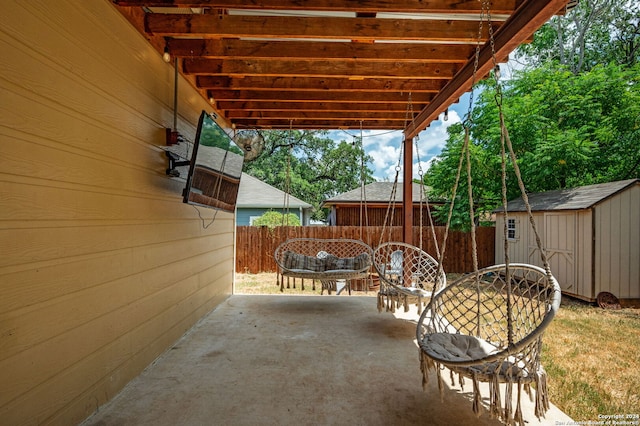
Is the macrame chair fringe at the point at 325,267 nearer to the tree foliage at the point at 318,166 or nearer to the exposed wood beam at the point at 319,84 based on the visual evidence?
the exposed wood beam at the point at 319,84

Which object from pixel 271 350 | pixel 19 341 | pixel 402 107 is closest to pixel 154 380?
pixel 271 350

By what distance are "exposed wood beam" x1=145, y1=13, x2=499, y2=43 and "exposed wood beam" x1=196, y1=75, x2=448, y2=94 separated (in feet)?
3.14

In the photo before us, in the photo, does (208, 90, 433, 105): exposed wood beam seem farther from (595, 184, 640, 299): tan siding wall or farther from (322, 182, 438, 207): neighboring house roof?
(322, 182, 438, 207): neighboring house roof

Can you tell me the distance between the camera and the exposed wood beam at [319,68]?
9.95 feet

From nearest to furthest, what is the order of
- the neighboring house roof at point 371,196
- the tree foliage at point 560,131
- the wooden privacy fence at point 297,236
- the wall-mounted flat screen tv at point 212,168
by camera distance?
1. the wall-mounted flat screen tv at point 212,168
2. the tree foliage at point 560,131
3. the wooden privacy fence at point 297,236
4. the neighboring house roof at point 371,196

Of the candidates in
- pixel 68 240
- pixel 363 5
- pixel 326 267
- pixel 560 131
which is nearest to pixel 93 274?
pixel 68 240

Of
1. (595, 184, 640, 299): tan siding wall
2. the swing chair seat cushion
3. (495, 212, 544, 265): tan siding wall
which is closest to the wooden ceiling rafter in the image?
the swing chair seat cushion

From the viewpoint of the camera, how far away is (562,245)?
624cm

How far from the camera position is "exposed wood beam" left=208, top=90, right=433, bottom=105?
3.73 m

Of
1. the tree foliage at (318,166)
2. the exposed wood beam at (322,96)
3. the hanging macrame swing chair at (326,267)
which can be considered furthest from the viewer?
the tree foliage at (318,166)

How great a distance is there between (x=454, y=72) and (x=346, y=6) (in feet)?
4.53

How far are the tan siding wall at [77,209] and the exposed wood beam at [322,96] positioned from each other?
1.20m

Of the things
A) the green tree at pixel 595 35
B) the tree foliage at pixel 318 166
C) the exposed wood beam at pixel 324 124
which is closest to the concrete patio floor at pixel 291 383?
the exposed wood beam at pixel 324 124

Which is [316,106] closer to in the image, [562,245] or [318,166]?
[562,245]
